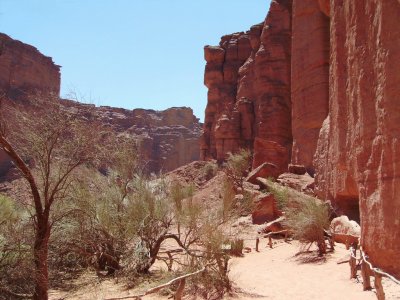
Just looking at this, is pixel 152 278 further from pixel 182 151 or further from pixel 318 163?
pixel 182 151

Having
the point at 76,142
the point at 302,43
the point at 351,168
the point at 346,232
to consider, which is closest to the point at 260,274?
the point at 346,232

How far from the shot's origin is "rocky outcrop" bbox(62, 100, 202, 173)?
70438mm

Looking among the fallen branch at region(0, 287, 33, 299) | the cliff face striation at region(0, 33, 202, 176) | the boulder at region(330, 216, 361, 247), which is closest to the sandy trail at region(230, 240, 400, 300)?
the boulder at region(330, 216, 361, 247)

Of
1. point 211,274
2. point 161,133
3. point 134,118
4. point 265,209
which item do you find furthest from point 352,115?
point 134,118

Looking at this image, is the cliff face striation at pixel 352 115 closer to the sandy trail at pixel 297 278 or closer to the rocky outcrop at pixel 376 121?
the rocky outcrop at pixel 376 121

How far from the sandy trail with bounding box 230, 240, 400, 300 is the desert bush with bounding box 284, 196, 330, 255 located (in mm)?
502

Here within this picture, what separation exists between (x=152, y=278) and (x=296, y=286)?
3749 millimetres

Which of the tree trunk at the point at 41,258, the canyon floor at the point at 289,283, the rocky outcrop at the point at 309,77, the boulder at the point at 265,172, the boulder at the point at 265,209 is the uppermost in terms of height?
the rocky outcrop at the point at 309,77

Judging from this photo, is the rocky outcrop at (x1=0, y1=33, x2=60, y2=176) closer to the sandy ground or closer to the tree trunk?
the sandy ground

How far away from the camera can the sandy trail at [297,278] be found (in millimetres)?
8250

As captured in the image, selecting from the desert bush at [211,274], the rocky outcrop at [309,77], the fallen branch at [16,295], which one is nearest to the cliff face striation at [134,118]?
the rocky outcrop at [309,77]

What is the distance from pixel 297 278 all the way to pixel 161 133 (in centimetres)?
6632

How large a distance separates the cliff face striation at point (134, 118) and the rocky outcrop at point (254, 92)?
34.6ft

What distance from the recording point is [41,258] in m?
7.52
